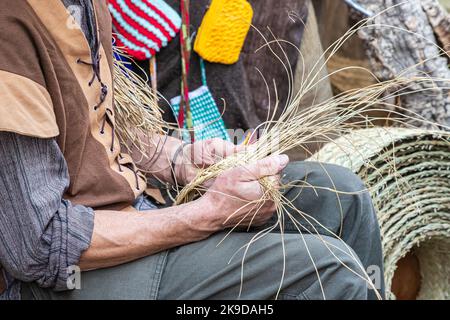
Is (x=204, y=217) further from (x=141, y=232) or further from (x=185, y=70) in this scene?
(x=185, y=70)

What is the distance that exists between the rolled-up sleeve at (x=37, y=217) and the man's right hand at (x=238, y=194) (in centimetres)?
24

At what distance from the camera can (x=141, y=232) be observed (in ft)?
4.19

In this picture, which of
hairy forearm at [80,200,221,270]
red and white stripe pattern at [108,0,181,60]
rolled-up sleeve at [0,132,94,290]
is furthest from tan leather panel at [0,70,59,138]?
red and white stripe pattern at [108,0,181,60]

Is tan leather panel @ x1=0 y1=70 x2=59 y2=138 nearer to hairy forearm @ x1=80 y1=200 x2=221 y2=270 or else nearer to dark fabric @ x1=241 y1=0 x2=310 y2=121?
hairy forearm @ x1=80 y1=200 x2=221 y2=270

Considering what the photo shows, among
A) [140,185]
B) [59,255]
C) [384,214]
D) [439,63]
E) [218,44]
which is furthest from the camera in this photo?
[439,63]

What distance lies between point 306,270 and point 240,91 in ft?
3.22

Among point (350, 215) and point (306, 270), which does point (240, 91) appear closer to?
point (350, 215)

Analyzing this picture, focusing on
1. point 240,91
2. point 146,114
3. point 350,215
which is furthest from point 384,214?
point 146,114

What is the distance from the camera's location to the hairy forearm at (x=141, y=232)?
125cm

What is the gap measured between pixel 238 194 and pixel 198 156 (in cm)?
34

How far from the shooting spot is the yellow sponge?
6.60 feet

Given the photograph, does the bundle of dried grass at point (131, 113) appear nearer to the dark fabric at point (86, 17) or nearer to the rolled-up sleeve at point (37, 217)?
the dark fabric at point (86, 17)

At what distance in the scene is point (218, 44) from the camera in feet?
6.69

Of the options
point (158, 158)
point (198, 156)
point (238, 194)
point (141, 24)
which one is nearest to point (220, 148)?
point (198, 156)
